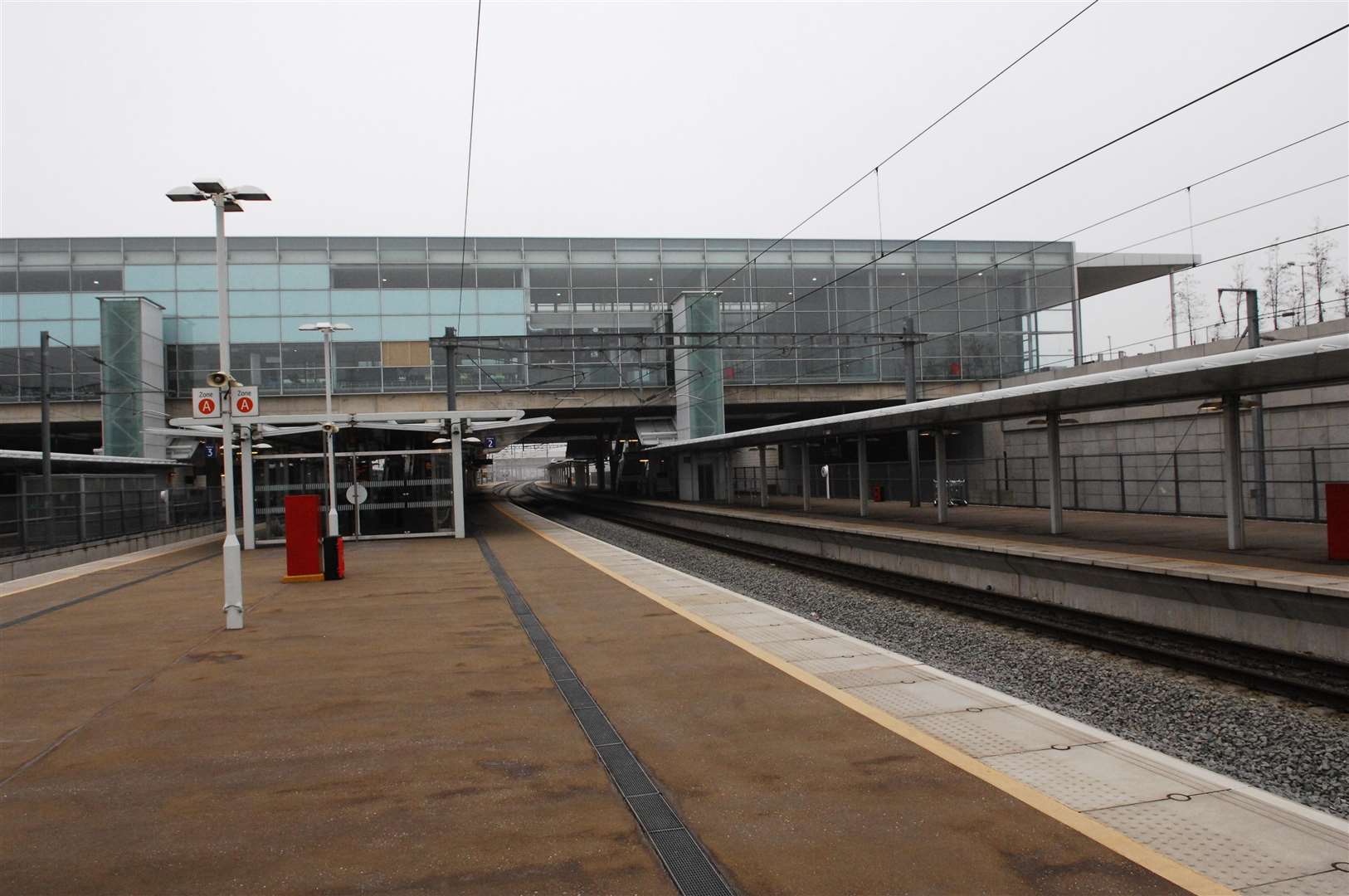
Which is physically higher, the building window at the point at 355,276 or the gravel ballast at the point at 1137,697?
the building window at the point at 355,276

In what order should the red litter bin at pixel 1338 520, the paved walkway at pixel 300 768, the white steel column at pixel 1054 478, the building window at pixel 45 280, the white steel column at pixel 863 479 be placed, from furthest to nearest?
the building window at pixel 45 280
the white steel column at pixel 863 479
the white steel column at pixel 1054 478
the red litter bin at pixel 1338 520
the paved walkway at pixel 300 768

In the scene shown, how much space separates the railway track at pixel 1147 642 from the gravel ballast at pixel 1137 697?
165mm

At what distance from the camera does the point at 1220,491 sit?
2284 centimetres

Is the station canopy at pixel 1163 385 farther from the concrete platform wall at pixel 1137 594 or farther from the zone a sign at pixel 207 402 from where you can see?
the zone a sign at pixel 207 402

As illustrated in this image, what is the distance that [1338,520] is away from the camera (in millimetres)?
12508

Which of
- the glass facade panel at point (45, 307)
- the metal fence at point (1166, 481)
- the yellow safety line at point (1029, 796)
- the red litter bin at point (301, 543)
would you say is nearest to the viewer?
the yellow safety line at point (1029, 796)

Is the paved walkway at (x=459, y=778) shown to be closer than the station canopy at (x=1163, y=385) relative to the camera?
Yes

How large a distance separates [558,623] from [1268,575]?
28.6ft

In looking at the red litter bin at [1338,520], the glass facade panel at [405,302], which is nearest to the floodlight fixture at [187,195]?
the red litter bin at [1338,520]

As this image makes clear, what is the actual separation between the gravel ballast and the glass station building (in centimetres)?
2947

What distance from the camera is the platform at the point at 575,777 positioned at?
4.28 m

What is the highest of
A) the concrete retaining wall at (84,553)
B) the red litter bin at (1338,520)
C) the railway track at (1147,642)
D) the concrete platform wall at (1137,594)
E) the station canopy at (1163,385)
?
the station canopy at (1163,385)

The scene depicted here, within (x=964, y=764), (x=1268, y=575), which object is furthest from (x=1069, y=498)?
(x=964, y=764)

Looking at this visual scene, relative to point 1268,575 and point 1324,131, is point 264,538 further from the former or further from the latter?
point 1324,131
